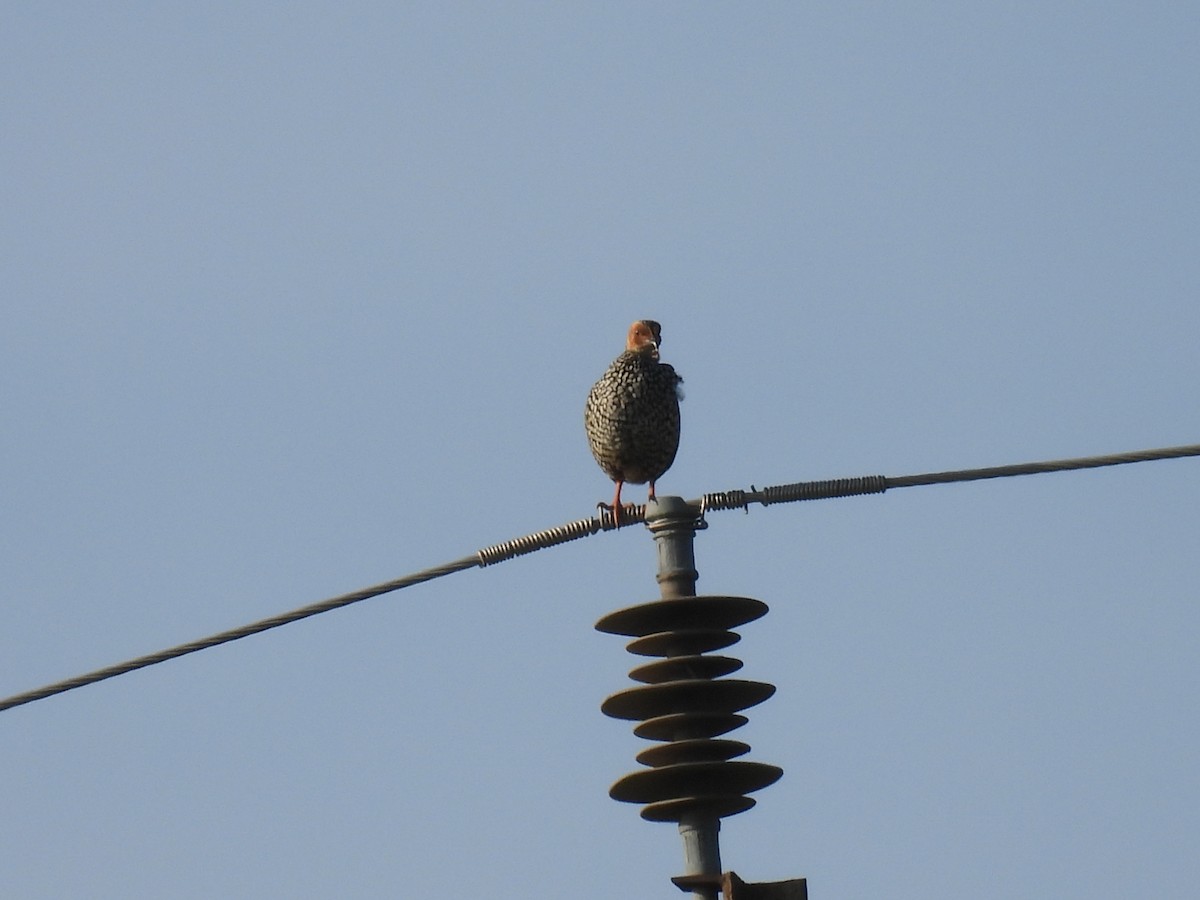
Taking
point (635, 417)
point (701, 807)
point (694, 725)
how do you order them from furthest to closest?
point (635, 417) < point (694, 725) < point (701, 807)

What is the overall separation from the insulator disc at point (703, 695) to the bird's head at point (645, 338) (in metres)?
7.26

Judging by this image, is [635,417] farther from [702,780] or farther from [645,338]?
[702,780]

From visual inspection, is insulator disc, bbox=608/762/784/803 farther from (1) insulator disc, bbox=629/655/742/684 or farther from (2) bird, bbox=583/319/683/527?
(2) bird, bbox=583/319/683/527

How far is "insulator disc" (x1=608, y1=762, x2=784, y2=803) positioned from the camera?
7637mm

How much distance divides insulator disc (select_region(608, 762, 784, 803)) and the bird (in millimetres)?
6678

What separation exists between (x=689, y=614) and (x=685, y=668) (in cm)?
21

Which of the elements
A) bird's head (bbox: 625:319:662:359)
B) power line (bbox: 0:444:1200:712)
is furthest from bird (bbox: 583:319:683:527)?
power line (bbox: 0:444:1200:712)

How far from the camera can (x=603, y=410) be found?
47.9ft

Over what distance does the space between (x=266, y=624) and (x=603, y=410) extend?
19.4ft

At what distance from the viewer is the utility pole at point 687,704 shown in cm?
764

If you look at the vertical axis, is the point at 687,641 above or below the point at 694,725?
above

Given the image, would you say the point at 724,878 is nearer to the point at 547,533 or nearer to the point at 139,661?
the point at 547,533

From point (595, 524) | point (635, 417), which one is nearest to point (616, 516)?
point (595, 524)

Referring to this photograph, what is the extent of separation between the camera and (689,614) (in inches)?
311
